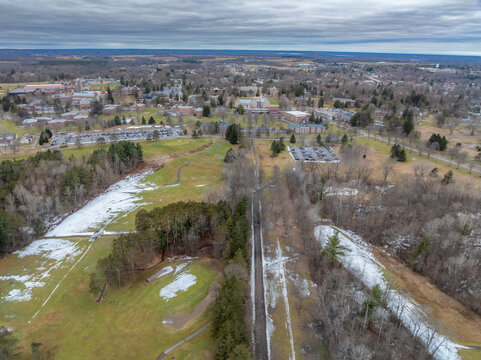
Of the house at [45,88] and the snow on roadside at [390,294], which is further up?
the house at [45,88]

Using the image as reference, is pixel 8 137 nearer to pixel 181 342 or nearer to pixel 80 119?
pixel 80 119

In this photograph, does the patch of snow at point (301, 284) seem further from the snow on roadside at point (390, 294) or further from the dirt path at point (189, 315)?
the dirt path at point (189, 315)

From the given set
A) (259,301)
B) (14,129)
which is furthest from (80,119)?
(259,301)

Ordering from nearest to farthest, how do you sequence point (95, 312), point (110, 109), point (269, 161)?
point (95, 312) → point (269, 161) → point (110, 109)

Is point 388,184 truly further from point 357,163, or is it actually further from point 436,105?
point 436,105

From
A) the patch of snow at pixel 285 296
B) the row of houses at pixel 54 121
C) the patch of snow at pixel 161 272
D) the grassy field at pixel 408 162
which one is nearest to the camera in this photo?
the patch of snow at pixel 285 296

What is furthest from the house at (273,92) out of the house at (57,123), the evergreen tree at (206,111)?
the house at (57,123)

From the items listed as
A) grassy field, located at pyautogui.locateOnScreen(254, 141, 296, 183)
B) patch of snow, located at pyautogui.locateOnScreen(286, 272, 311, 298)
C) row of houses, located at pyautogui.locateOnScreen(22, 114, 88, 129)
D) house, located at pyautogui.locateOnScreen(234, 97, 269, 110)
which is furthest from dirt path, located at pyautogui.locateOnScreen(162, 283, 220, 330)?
house, located at pyautogui.locateOnScreen(234, 97, 269, 110)
